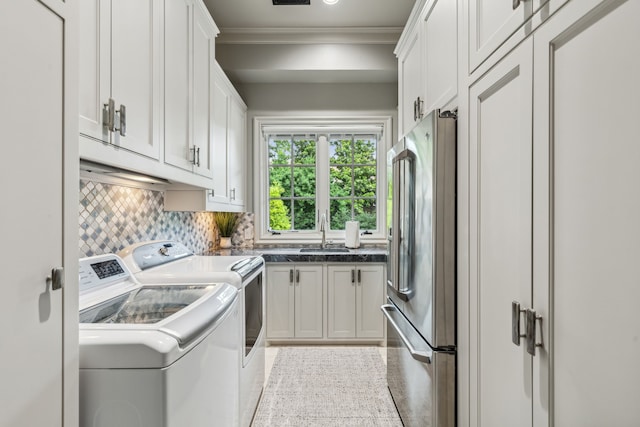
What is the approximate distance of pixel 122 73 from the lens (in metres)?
1.17

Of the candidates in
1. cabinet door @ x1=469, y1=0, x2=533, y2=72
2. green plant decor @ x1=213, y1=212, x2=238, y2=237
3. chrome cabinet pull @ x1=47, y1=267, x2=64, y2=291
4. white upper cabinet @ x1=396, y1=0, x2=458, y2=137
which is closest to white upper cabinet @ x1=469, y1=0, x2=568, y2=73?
cabinet door @ x1=469, y1=0, x2=533, y2=72

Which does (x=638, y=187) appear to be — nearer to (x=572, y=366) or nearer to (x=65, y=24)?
(x=572, y=366)

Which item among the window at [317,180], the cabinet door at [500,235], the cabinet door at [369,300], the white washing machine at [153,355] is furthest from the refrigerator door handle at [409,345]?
the window at [317,180]

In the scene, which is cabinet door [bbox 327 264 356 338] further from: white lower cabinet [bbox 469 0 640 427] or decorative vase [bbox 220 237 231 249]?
white lower cabinet [bbox 469 0 640 427]

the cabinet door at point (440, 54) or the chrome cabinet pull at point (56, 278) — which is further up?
the cabinet door at point (440, 54)

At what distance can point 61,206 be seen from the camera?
69 cm

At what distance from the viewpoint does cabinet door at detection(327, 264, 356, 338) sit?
9.85 feet

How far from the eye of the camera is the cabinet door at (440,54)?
1.43 meters

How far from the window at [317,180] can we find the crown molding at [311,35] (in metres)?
0.82

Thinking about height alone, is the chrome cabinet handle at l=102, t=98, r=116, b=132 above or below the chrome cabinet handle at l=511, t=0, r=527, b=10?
below

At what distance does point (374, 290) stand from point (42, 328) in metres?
2.60

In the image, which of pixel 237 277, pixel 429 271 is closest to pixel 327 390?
pixel 237 277

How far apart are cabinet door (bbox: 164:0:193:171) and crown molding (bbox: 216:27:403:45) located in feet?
4.22

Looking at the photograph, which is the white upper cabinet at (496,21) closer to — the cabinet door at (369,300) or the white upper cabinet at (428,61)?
the white upper cabinet at (428,61)
